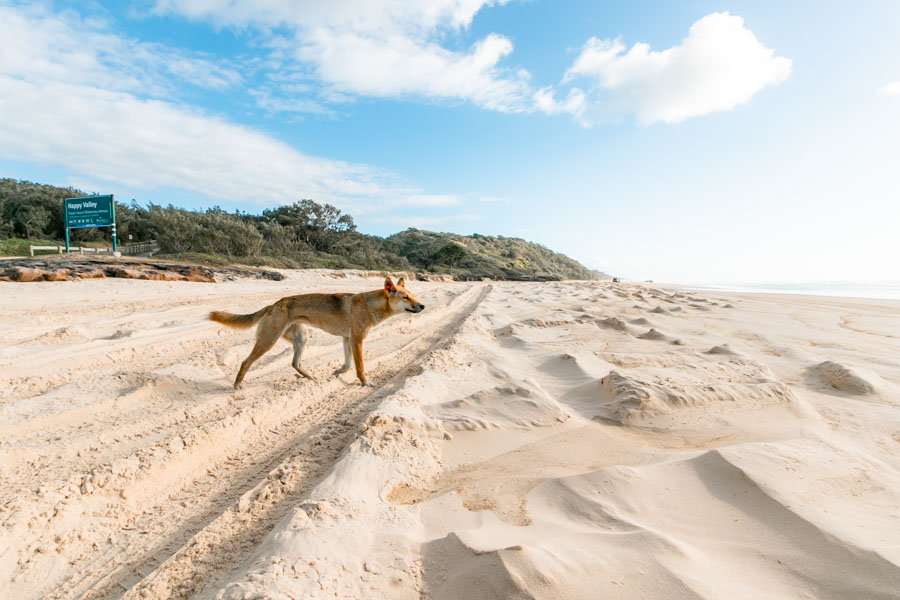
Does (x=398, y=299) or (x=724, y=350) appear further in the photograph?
(x=398, y=299)

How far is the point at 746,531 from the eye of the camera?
1733mm

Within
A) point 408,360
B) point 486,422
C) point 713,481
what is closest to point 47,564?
point 486,422

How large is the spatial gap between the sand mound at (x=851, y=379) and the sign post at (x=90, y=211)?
31102mm

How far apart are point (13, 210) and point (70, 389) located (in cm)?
4111

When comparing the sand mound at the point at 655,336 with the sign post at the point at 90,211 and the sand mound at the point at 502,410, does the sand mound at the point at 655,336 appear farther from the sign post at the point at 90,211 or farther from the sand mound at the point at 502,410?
the sign post at the point at 90,211

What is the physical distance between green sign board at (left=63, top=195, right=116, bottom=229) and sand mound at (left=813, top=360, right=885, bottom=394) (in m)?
31.3

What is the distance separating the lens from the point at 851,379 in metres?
3.62

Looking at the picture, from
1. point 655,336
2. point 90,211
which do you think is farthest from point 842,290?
point 90,211

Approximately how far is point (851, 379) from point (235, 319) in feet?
21.7

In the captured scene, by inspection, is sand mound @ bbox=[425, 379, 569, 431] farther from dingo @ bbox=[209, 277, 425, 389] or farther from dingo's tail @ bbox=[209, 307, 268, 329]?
dingo's tail @ bbox=[209, 307, 268, 329]

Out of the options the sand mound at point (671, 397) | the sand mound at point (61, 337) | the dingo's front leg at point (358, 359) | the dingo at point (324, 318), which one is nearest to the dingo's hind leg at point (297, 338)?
the dingo at point (324, 318)

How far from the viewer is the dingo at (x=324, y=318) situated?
5.10 m

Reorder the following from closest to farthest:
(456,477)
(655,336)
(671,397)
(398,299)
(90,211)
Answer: (456,477) → (671,397) → (398,299) → (655,336) → (90,211)

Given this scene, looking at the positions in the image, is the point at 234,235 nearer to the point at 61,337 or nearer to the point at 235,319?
the point at 61,337
